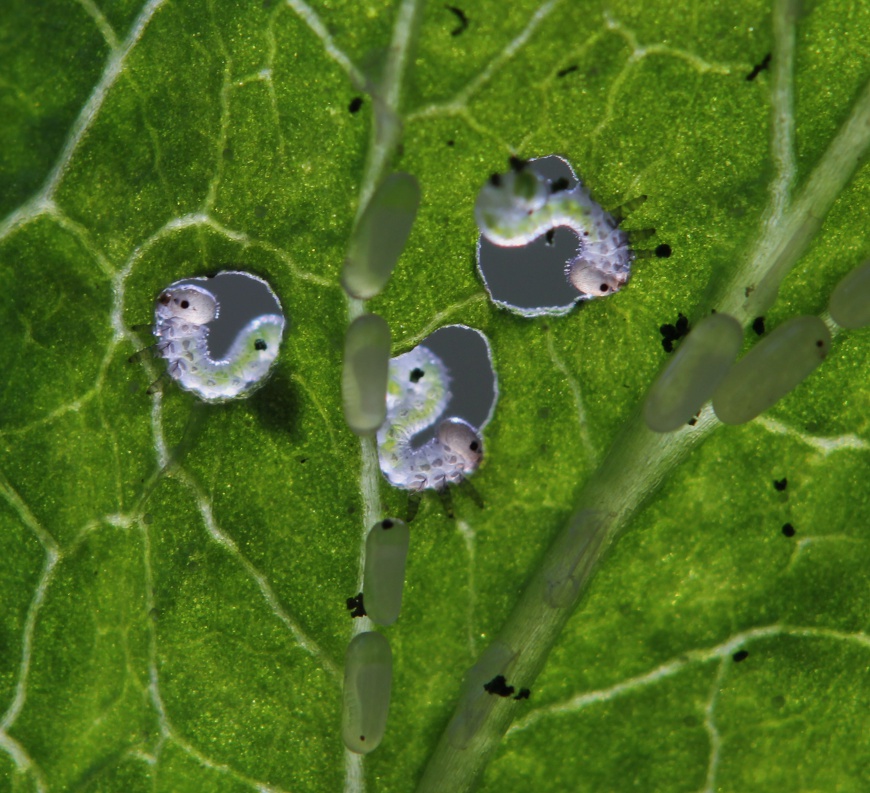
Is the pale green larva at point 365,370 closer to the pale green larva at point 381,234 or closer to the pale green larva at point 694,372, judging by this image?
the pale green larva at point 381,234

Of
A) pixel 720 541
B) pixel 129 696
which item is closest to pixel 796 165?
pixel 720 541

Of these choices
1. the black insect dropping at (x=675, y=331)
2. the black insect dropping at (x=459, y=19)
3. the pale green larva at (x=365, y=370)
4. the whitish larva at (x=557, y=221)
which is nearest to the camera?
the black insect dropping at (x=459, y=19)

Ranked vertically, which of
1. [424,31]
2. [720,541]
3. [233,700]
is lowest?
[233,700]

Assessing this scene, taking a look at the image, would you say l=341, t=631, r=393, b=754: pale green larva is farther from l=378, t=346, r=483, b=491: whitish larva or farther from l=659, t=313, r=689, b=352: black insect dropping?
l=659, t=313, r=689, b=352: black insect dropping

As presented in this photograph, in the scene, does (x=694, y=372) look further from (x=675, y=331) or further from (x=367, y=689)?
(x=367, y=689)

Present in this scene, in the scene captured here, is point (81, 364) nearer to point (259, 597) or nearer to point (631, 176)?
point (259, 597)

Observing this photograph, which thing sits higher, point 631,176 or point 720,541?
point 631,176

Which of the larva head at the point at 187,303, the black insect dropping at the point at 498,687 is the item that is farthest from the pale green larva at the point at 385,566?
the larva head at the point at 187,303

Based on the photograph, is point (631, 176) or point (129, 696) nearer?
point (631, 176)
